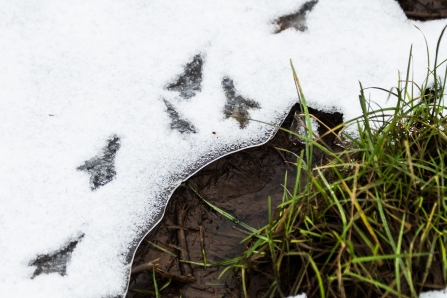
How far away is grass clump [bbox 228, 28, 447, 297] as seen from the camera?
1314 mm

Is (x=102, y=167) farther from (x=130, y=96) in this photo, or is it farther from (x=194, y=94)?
(x=194, y=94)

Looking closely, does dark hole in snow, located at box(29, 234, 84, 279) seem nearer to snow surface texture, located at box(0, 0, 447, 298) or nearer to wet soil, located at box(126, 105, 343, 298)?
snow surface texture, located at box(0, 0, 447, 298)

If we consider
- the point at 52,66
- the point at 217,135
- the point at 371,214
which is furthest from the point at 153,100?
the point at 371,214

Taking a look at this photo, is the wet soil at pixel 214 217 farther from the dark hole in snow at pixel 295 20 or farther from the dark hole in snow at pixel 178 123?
the dark hole in snow at pixel 295 20

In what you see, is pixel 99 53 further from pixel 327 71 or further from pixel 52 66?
pixel 327 71

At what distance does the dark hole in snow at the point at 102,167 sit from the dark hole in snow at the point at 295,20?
36.7 inches

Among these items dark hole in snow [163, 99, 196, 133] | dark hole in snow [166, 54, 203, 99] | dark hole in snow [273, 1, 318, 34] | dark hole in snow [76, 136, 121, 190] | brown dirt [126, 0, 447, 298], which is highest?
dark hole in snow [273, 1, 318, 34]

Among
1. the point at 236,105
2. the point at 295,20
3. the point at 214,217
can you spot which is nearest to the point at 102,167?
the point at 214,217

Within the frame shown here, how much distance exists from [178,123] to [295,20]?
0.76 m

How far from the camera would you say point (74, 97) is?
6.00 ft

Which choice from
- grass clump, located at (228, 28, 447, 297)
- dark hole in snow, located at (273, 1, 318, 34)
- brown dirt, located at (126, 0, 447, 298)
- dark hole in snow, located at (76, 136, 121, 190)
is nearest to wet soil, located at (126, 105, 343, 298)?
brown dirt, located at (126, 0, 447, 298)

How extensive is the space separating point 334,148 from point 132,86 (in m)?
0.89

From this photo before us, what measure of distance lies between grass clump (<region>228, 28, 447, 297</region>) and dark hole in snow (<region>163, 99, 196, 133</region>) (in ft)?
1.76

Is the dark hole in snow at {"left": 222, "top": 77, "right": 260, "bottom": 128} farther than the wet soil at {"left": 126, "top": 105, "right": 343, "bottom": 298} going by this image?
Yes
